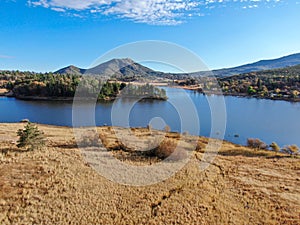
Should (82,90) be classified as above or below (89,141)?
above

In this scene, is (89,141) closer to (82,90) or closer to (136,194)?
(136,194)

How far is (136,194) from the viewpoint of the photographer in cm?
1342

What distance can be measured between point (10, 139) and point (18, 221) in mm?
16144

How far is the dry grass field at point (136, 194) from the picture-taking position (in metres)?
11.1

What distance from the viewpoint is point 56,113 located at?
51469 mm

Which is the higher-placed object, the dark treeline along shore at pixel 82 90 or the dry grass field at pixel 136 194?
the dark treeline along shore at pixel 82 90

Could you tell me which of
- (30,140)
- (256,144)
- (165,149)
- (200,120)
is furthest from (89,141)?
(200,120)

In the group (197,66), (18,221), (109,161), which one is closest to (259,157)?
(197,66)

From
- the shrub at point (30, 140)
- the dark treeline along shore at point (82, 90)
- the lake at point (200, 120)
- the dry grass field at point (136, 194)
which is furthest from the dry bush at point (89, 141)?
the dark treeline along shore at point (82, 90)

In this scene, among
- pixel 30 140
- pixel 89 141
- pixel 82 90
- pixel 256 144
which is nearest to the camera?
pixel 30 140

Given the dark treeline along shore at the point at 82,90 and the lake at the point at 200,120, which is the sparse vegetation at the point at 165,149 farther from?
the dark treeline along shore at the point at 82,90

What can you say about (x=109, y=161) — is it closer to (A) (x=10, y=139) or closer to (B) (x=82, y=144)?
(B) (x=82, y=144)

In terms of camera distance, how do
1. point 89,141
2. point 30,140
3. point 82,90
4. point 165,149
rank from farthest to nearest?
point 82,90, point 89,141, point 165,149, point 30,140

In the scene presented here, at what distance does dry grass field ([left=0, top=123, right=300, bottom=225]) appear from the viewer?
36.4ft
